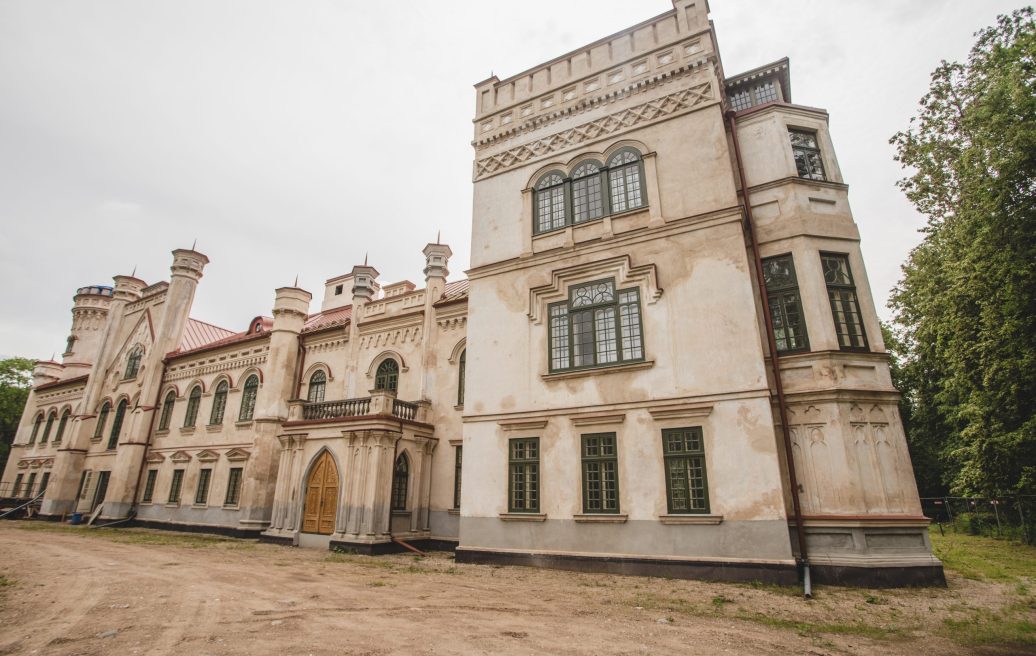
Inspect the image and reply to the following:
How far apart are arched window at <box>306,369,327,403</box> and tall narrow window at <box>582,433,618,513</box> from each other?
13.8m

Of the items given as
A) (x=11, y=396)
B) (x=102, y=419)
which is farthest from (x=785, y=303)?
(x=11, y=396)

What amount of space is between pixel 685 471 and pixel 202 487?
2267 centimetres

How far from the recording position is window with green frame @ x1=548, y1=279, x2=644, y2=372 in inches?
506

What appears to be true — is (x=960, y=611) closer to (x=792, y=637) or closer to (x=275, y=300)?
(x=792, y=637)

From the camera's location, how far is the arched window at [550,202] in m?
15.0

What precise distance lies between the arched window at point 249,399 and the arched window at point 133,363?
9921mm

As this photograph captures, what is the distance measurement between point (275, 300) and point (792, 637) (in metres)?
22.5

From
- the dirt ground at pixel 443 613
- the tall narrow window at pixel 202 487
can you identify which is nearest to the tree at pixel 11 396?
the tall narrow window at pixel 202 487

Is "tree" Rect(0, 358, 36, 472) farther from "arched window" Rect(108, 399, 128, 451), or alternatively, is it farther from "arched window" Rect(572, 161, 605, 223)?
"arched window" Rect(572, 161, 605, 223)

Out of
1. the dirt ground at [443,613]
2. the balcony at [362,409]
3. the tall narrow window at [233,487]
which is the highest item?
the balcony at [362,409]

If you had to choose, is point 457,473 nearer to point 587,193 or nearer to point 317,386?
point 317,386

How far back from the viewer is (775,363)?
11.6m

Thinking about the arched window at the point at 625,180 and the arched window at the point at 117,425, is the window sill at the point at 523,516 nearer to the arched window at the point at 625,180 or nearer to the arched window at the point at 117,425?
the arched window at the point at 625,180

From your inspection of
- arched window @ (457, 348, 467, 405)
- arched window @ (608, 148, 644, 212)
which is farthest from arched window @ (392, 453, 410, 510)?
arched window @ (608, 148, 644, 212)
